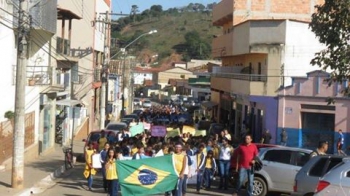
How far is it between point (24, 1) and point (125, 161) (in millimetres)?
5916

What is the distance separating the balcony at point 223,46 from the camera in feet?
172

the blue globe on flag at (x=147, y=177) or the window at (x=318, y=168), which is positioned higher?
the window at (x=318, y=168)

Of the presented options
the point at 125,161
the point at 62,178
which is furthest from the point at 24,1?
the point at 62,178

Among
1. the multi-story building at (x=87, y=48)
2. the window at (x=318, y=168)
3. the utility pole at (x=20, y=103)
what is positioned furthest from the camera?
the multi-story building at (x=87, y=48)

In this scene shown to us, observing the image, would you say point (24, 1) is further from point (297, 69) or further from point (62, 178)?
point (297, 69)

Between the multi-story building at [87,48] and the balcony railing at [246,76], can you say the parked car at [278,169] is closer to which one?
the balcony railing at [246,76]

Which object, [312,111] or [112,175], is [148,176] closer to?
[112,175]

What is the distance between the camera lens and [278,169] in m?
20.1

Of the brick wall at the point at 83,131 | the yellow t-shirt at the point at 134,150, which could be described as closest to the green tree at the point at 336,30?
the yellow t-shirt at the point at 134,150

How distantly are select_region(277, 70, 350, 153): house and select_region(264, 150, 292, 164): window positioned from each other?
16007 millimetres

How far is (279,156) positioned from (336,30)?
376cm

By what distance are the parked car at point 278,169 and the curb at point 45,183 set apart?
633 cm

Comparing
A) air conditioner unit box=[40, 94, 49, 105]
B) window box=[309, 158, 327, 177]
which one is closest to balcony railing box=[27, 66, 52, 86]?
air conditioner unit box=[40, 94, 49, 105]

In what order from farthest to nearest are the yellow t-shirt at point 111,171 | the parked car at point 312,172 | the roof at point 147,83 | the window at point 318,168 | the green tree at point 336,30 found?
the roof at point 147,83 → the green tree at point 336,30 → the yellow t-shirt at point 111,171 → the window at point 318,168 → the parked car at point 312,172
